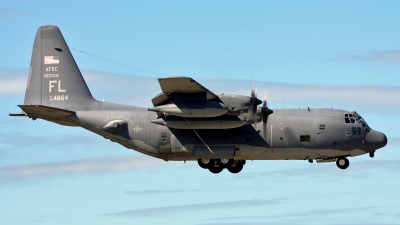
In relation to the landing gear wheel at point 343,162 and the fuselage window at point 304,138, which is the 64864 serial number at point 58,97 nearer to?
the fuselage window at point 304,138

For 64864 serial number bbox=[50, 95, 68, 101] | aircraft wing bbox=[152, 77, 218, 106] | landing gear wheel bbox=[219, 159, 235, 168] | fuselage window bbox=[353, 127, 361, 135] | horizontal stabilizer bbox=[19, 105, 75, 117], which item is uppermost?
64864 serial number bbox=[50, 95, 68, 101]

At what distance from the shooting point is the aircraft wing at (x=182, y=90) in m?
31.3

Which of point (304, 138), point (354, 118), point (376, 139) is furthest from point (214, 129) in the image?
point (376, 139)

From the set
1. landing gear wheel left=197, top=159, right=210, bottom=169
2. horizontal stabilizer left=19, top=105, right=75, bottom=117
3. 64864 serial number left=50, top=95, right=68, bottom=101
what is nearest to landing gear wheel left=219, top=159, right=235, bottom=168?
landing gear wheel left=197, top=159, right=210, bottom=169

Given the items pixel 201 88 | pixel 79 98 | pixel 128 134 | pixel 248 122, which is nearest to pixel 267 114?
pixel 248 122

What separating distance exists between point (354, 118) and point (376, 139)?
1512 mm

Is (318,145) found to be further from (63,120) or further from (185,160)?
(63,120)

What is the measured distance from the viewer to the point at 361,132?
3612 cm

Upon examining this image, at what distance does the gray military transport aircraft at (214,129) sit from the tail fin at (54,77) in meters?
0.05

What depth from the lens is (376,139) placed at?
36.1 m

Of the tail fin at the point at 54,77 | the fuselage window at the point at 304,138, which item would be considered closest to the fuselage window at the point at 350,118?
the fuselage window at the point at 304,138

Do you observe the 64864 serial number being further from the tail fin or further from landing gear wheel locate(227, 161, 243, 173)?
landing gear wheel locate(227, 161, 243, 173)

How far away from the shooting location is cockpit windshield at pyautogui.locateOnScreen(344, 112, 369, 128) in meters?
36.3

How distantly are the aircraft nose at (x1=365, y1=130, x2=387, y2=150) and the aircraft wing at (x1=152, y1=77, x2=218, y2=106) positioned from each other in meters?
8.66
